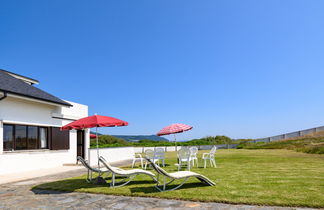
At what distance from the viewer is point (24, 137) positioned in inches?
472

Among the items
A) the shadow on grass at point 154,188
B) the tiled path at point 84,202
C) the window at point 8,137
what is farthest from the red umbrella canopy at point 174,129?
the window at point 8,137

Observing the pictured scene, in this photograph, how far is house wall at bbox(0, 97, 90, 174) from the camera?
10.7m

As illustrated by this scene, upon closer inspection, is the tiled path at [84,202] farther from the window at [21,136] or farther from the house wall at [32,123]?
the window at [21,136]

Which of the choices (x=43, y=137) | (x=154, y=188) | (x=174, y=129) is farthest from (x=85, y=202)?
(x=43, y=137)

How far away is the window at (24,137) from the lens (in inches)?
436

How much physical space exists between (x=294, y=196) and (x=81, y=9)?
15553mm

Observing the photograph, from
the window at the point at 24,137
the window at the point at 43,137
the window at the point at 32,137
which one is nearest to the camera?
the window at the point at 24,137

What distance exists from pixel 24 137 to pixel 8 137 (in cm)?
93

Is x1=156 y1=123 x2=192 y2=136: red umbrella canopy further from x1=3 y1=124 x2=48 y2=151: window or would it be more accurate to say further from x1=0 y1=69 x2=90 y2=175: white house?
x1=3 y1=124 x2=48 y2=151: window

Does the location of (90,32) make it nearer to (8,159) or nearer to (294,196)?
(8,159)

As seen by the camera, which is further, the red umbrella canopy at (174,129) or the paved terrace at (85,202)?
the red umbrella canopy at (174,129)

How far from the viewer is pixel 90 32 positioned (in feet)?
61.8

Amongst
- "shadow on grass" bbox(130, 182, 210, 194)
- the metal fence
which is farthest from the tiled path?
the metal fence

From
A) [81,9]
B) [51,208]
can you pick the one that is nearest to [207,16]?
[81,9]
